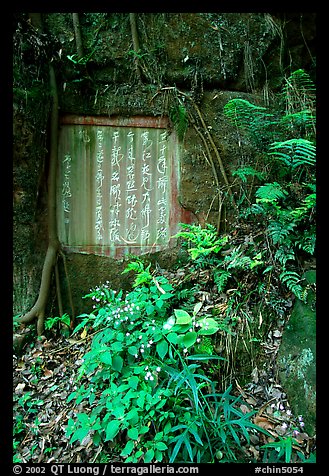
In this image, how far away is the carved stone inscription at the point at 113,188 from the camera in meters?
3.90

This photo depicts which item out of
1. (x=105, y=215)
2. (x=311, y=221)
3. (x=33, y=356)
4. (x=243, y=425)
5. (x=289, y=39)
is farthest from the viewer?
(x=289, y=39)

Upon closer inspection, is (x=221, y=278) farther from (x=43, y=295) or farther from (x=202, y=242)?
(x=43, y=295)

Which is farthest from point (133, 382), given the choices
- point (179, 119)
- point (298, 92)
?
point (298, 92)

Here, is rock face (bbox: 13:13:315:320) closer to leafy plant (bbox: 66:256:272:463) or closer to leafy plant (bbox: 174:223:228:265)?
leafy plant (bbox: 174:223:228:265)

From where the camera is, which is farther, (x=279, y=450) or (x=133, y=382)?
(x=133, y=382)

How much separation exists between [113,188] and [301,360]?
8.81 ft

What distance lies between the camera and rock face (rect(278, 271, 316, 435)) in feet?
8.14

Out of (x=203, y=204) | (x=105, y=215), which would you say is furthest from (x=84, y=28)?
(x=203, y=204)

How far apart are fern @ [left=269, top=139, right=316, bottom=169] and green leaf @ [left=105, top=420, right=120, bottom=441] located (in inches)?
111

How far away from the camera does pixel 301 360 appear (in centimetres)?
266

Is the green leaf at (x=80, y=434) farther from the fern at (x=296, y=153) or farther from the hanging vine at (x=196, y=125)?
the fern at (x=296, y=153)

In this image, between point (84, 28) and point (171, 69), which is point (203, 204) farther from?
point (84, 28)

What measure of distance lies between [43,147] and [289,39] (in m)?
3.49

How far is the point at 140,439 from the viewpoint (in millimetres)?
2273
